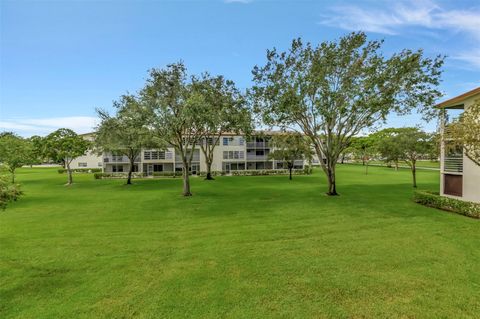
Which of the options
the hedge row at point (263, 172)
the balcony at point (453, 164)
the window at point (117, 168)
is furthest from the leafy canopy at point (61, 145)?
the balcony at point (453, 164)

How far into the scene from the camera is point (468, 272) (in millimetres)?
7586

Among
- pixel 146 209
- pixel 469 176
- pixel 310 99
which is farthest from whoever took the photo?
pixel 310 99

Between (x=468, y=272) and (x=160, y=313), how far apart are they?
884cm

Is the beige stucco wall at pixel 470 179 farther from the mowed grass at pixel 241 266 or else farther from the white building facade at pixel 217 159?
the white building facade at pixel 217 159

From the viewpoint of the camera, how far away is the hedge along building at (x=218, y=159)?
5084 centimetres

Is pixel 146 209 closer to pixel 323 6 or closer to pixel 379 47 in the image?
pixel 323 6

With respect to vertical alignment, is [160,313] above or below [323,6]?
below

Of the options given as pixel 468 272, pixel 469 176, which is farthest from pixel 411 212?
pixel 468 272

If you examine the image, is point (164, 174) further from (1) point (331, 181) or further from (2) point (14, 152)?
(1) point (331, 181)

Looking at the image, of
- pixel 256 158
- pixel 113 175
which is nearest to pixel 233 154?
pixel 256 158

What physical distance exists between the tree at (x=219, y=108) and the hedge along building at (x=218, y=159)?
58.5ft

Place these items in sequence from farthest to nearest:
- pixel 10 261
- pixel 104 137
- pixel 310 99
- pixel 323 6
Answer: pixel 104 137 → pixel 310 99 → pixel 323 6 → pixel 10 261

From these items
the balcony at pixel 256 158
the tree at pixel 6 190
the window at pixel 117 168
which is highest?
the balcony at pixel 256 158

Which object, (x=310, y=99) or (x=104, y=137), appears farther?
(x=104, y=137)
